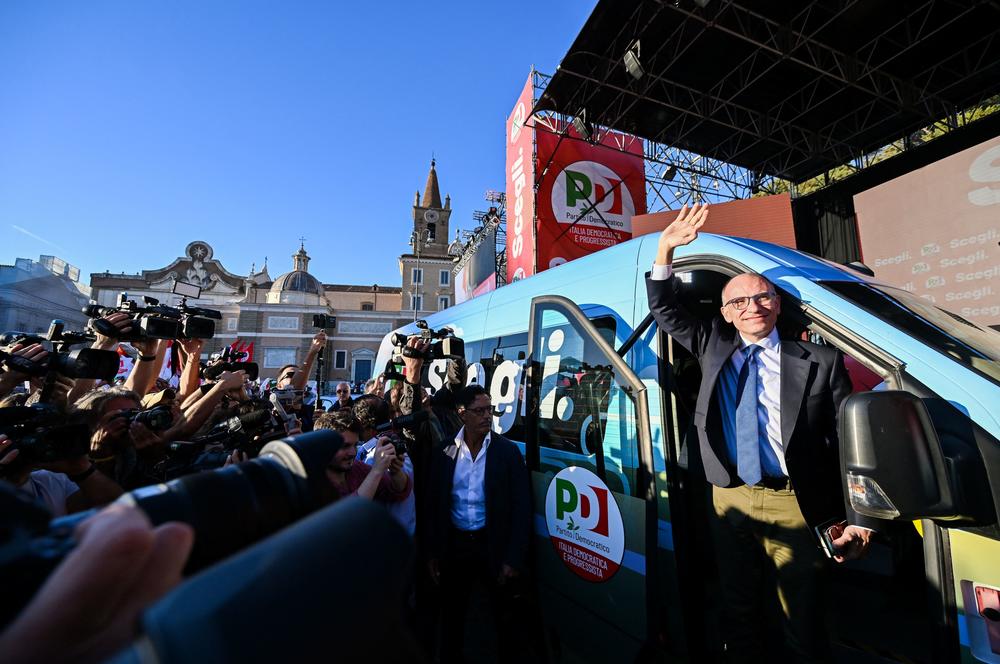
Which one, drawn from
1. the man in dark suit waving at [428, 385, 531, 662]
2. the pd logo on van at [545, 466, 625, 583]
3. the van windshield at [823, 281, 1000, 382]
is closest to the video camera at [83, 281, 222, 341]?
the man in dark suit waving at [428, 385, 531, 662]

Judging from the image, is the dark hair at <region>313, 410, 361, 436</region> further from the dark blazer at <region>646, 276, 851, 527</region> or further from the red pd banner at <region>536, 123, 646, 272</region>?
the red pd banner at <region>536, 123, 646, 272</region>

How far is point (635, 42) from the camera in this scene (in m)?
8.10

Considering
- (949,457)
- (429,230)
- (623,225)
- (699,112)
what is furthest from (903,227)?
(429,230)

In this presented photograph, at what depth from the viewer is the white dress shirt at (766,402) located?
2016mm

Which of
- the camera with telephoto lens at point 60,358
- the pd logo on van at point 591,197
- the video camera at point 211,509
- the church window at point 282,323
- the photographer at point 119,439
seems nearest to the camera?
the video camera at point 211,509

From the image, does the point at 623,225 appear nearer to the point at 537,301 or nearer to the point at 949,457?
the point at 537,301

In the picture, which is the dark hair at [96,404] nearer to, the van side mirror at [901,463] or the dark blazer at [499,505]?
the dark blazer at [499,505]

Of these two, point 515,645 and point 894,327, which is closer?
point 894,327

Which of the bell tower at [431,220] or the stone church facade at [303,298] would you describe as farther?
the bell tower at [431,220]

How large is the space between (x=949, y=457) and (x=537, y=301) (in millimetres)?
2110

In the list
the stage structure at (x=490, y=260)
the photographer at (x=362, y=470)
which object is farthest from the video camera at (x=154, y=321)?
the stage structure at (x=490, y=260)

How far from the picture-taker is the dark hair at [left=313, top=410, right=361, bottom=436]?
287cm

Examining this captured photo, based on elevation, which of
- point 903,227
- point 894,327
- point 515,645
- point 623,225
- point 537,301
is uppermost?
point 623,225

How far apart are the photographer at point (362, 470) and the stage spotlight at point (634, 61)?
813 centimetres
